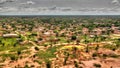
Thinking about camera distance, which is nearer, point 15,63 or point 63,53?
point 15,63

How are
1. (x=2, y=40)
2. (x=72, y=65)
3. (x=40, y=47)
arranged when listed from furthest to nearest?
(x=2, y=40) < (x=40, y=47) < (x=72, y=65)

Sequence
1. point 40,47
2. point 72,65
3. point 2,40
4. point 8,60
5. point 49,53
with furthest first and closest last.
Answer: point 2,40
point 40,47
point 49,53
point 8,60
point 72,65

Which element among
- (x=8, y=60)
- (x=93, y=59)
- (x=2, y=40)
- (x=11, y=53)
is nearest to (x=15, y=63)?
(x=8, y=60)

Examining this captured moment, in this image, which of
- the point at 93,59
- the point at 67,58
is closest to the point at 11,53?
the point at 67,58

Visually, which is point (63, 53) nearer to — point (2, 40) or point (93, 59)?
point (93, 59)

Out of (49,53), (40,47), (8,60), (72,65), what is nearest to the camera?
(72,65)

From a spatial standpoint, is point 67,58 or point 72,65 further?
point 67,58

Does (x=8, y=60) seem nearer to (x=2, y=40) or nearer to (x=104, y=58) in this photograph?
(x=104, y=58)

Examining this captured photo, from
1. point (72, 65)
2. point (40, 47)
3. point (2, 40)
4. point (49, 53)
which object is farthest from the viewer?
point (2, 40)

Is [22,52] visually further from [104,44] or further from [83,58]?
[104,44]
